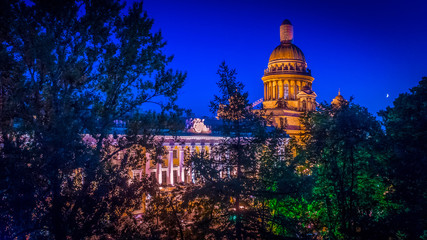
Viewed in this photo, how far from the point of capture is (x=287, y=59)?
76.5 metres

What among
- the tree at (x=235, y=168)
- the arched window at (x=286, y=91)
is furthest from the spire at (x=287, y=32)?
the tree at (x=235, y=168)

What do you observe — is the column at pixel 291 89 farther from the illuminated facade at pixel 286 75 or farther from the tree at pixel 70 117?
the tree at pixel 70 117

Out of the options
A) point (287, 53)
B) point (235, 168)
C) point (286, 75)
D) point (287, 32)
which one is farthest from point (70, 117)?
point (287, 32)

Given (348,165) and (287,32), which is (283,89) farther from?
(348,165)

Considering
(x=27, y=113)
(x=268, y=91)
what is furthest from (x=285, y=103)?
(x=27, y=113)

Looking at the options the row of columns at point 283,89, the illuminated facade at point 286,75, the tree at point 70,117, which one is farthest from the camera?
the row of columns at point 283,89

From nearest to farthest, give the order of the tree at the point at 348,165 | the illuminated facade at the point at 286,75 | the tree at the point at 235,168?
the tree at the point at 235,168 → the tree at the point at 348,165 → the illuminated facade at the point at 286,75

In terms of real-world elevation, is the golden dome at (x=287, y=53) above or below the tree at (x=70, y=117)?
above

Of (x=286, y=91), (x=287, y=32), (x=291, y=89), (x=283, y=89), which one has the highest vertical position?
(x=287, y=32)

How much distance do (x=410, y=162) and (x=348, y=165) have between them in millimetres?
4424

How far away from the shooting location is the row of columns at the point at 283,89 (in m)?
76.0

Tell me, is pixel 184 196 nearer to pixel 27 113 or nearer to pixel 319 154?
pixel 27 113

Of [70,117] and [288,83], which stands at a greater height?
[288,83]

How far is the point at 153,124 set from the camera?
44.9ft
